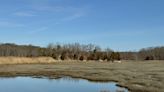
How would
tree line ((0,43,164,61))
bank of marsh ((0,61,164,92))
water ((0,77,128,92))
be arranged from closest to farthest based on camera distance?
water ((0,77,128,92)) → bank of marsh ((0,61,164,92)) → tree line ((0,43,164,61))

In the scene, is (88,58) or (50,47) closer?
(88,58)

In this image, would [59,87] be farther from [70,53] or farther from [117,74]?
[70,53]

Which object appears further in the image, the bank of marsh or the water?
the bank of marsh

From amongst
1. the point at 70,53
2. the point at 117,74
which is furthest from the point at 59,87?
the point at 70,53

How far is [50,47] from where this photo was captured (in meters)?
164

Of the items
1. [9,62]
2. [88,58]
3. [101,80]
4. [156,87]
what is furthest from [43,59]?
[156,87]

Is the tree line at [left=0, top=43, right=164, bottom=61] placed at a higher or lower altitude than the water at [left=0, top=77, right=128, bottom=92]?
higher

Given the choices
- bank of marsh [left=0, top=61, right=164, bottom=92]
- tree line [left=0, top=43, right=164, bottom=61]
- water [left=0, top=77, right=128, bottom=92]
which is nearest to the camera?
water [left=0, top=77, right=128, bottom=92]

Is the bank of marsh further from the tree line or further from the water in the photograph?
the tree line

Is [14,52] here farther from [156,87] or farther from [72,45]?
[156,87]

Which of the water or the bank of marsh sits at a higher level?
the bank of marsh

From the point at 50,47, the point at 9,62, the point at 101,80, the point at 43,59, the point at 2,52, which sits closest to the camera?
the point at 101,80

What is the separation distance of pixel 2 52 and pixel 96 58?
4880 centimetres

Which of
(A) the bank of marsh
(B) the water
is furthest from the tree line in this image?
(B) the water
